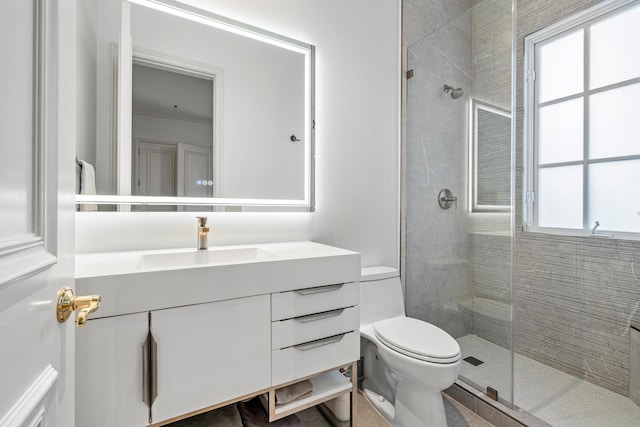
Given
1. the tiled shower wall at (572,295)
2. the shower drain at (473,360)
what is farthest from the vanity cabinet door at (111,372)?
the tiled shower wall at (572,295)

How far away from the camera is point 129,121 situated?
1262mm

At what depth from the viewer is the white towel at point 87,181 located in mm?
1151

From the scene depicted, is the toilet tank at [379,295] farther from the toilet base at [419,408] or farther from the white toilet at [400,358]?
the toilet base at [419,408]

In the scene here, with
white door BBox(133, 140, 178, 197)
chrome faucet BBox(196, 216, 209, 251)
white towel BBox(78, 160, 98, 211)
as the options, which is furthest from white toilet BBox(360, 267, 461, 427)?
white towel BBox(78, 160, 98, 211)

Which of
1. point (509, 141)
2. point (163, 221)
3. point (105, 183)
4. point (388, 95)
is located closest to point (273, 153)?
point (163, 221)

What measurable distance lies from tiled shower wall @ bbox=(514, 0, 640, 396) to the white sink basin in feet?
6.00

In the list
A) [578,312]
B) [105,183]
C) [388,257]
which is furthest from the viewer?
[388,257]

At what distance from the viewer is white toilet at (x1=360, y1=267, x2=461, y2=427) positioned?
1.28 m

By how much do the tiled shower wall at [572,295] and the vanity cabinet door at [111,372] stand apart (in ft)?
7.35

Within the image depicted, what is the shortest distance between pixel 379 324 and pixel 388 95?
1.39 meters

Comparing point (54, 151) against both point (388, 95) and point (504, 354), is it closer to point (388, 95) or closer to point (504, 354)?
point (388, 95)

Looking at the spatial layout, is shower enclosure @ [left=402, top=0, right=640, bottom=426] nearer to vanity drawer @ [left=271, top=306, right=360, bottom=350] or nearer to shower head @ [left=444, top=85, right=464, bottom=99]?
shower head @ [left=444, top=85, right=464, bottom=99]

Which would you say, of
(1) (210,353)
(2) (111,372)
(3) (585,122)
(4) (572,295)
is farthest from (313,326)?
(3) (585,122)

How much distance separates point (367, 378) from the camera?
1.77 m
